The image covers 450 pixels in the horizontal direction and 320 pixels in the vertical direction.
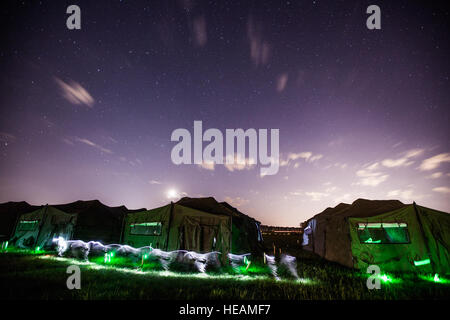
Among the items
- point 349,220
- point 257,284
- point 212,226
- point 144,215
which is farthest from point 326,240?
point 144,215

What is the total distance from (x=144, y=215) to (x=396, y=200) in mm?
14464

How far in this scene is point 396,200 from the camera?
1224cm

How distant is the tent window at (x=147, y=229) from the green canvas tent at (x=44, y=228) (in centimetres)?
522

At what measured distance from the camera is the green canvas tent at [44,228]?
1520 cm

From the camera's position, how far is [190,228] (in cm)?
1105

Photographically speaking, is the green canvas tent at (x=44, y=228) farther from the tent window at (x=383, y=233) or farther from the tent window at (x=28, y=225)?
the tent window at (x=383, y=233)

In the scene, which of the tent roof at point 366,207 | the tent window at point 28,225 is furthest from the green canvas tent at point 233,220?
the tent window at point 28,225

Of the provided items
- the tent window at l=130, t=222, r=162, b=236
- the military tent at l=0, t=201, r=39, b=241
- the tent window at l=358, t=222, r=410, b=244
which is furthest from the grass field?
the military tent at l=0, t=201, r=39, b=241

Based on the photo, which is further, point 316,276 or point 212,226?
point 212,226

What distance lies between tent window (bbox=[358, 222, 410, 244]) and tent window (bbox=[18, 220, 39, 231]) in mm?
21805

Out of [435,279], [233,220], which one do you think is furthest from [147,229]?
[435,279]

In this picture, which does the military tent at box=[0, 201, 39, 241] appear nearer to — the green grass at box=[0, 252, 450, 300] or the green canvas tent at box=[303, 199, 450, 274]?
the green grass at box=[0, 252, 450, 300]

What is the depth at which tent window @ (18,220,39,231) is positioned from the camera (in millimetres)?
16719
